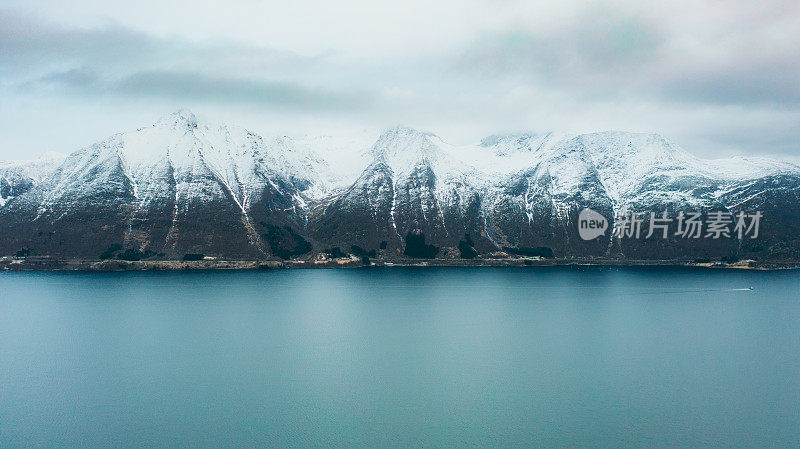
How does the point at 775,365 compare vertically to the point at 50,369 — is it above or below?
above

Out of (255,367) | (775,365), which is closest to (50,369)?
(255,367)

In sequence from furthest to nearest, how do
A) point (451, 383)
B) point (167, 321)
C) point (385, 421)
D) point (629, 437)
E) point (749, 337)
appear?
point (167, 321), point (749, 337), point (451, 383), point (385, 421), point (629, 437)

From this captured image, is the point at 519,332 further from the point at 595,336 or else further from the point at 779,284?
the point at 779,284

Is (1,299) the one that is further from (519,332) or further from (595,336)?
(595,336)

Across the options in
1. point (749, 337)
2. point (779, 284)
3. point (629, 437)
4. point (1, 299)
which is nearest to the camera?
point (629, 437)

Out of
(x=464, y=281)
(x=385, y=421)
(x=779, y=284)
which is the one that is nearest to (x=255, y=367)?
(x=385, y=421)

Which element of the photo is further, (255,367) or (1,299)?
(1,299)
